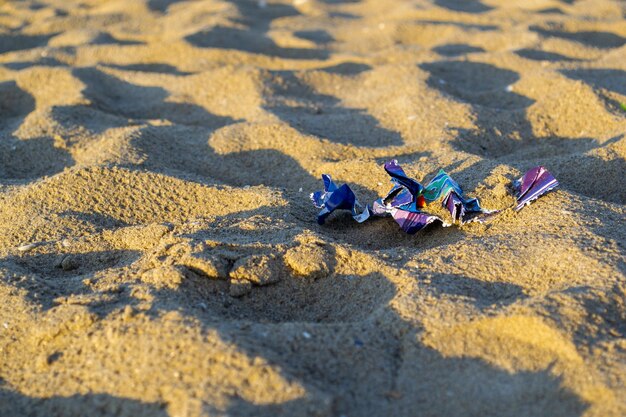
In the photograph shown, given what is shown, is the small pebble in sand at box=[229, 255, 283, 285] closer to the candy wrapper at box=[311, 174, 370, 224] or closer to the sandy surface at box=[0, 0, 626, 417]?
the sandy surface at box=[0, 0, 626, 417]

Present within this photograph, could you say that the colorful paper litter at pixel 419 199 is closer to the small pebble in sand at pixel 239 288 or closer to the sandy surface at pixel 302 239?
the sandy surface at pixel 302 239

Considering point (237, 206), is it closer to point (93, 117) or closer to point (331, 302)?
point (331, 302)

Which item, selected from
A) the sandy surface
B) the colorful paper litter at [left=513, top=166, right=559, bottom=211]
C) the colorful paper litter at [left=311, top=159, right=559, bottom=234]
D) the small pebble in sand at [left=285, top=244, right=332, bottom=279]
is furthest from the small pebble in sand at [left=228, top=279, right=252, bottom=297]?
the colorful paper litter at [left=513, top=166, right=559, bottom=211]

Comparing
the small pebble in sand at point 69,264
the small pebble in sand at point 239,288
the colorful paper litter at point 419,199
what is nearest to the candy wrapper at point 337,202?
the colorful paper litter at point 419,199

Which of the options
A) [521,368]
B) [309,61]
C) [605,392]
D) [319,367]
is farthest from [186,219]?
[309,61]

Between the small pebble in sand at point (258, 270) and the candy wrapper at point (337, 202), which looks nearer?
the small pebble in sand at point (258, 270)

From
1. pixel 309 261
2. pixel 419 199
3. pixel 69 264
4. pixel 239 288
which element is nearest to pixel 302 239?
pixel 309 261
